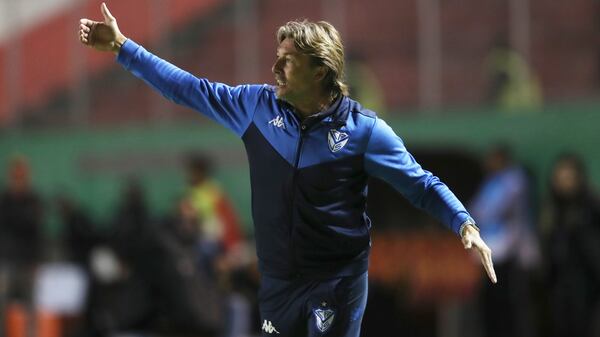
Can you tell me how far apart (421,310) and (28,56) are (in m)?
7.25

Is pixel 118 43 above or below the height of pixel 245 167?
above

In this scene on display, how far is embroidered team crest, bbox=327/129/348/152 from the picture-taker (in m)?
5.16

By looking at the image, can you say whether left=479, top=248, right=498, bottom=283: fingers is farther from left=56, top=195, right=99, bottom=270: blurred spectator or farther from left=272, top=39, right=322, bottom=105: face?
left=56, top=195, right=99, bottom=270: blurred spectator

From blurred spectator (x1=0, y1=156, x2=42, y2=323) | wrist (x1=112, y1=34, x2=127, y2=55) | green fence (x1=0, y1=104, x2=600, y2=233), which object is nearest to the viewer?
wrist (x1=112, y1=34, x2=127, y2=55)

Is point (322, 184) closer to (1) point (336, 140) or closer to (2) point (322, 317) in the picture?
(1) point (336, 140)

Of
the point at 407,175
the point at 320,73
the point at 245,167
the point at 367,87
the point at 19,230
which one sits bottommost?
the point at 19,230

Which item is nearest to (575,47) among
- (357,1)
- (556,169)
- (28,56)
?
(556,169)

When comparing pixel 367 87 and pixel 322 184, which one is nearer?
pixel 322 184

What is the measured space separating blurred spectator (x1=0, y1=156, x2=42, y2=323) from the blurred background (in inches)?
1.0

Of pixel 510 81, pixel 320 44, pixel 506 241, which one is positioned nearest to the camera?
pixel 320 44

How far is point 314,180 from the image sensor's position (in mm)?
5156

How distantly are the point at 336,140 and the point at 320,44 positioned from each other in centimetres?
39

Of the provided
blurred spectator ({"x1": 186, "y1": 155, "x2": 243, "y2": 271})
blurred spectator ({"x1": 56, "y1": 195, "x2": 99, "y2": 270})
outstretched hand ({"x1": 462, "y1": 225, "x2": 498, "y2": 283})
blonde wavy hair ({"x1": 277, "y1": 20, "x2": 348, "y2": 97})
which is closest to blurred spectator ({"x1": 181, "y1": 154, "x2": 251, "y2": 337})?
blurred spectator ({"x1": 186, "y1": 155, "x2": 243, "y2": 271})

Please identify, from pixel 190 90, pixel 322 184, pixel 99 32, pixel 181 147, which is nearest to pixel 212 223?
pixel 181 147
